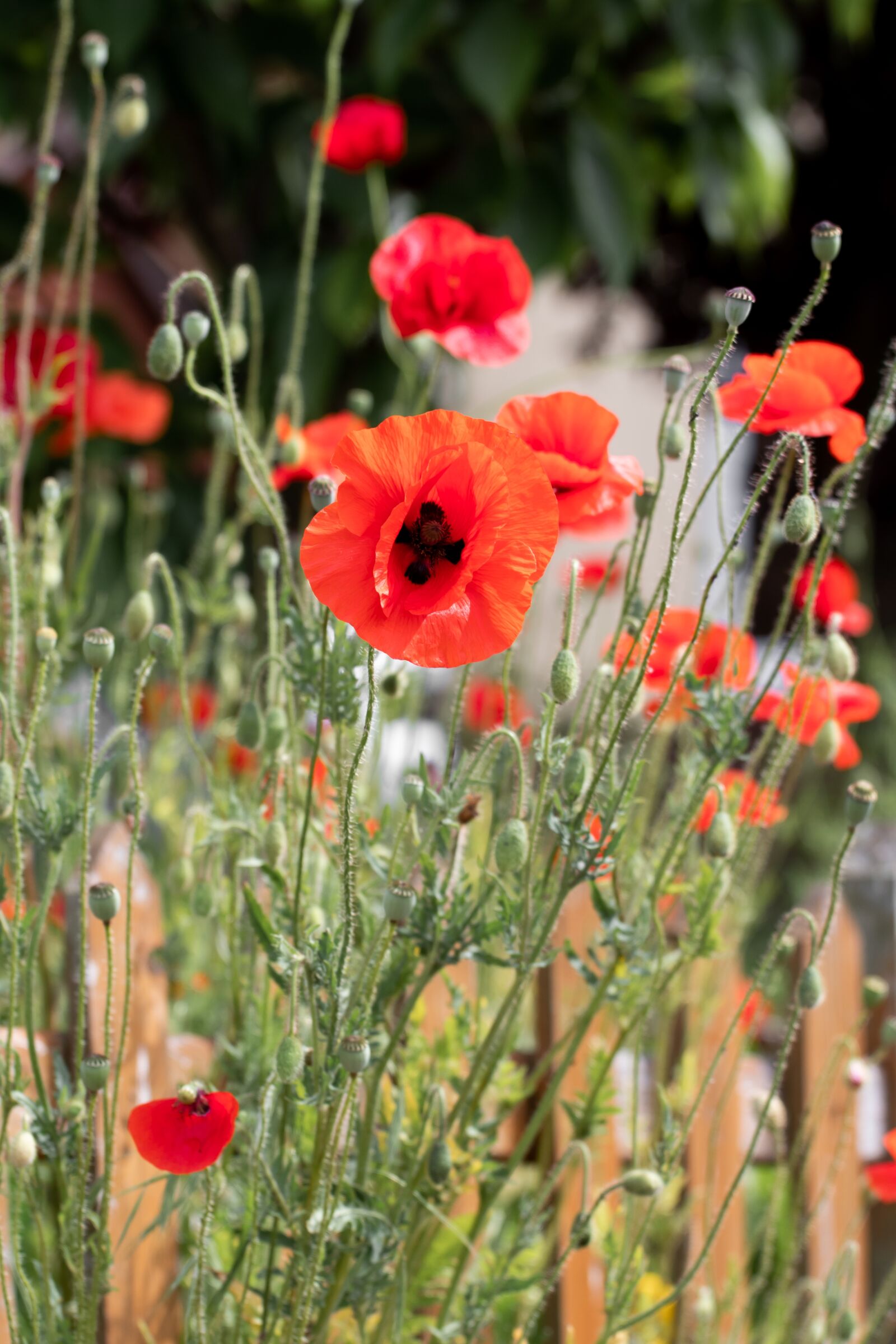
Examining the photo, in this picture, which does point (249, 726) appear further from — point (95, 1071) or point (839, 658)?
point (839, 658)

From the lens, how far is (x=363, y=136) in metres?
1.34

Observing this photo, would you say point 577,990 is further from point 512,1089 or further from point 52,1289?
point 52,1289

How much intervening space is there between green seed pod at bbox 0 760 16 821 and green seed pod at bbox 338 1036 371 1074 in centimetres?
19

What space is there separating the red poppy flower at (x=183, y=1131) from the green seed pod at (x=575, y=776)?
0.20 m

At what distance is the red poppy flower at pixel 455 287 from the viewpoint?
76 centimetres

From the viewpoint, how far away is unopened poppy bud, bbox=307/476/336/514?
0.52 m

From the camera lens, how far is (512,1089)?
2.59 feet

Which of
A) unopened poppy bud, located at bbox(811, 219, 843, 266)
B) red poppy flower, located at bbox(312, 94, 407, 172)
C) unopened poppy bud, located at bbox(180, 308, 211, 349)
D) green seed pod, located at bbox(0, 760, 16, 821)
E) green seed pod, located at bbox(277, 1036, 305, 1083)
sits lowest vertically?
green seed pod, located at bbox(277, 1036, 305, 1083)

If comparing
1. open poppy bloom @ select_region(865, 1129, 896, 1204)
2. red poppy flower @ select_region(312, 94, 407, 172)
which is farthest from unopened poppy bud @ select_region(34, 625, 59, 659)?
red poppy flower @ select_region(312, 94, 407, 172)

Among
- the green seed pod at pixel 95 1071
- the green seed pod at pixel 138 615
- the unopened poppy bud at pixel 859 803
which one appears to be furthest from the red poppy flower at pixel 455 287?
the green seed pod at pixel 95 1071

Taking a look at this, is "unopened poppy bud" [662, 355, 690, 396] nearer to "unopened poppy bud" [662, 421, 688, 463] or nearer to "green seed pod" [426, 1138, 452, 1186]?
"unopened poppy bud" [662, 421, 688, 463]

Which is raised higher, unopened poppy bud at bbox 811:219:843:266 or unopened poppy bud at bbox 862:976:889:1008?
unopened poppy bud at bbox 811:219:843:266

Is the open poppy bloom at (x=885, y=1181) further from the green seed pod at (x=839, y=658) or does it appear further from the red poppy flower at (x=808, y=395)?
the red poppy flower at (x=808, y=395)

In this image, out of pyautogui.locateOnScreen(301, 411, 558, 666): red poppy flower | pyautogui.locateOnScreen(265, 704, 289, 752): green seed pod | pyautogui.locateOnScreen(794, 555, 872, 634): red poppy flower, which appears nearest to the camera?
pyautogui.locateOnScreen(301, 411, 558, 666): red poppy flower
